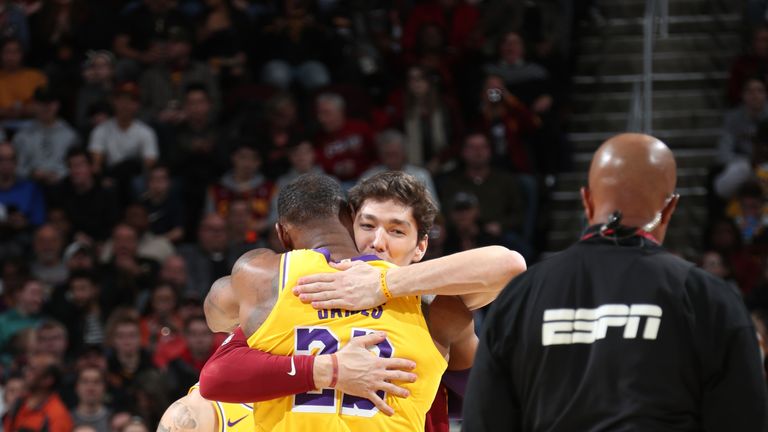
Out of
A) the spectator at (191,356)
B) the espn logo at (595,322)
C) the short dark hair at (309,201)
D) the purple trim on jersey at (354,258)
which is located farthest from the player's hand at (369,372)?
the spectator at (191,356)

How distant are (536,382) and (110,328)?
23.4ft

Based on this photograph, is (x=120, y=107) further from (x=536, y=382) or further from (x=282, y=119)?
(x=536, y=382)

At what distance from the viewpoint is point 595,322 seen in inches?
135

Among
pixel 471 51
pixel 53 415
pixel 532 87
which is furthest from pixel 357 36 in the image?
pixel 53 415

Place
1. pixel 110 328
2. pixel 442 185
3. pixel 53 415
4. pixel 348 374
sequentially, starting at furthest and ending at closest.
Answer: pixel 442 185 → pixel 110 328 → pixel 53 415 → pixel 348 374

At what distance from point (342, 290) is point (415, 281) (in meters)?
0.23

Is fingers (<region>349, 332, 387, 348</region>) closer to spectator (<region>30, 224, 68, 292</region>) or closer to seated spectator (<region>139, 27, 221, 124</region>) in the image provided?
spectator (<region>30, 224, 68, 292</region>)

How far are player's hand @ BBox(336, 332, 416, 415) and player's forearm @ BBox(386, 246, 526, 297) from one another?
20cm

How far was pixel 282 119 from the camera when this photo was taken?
12.0 metres

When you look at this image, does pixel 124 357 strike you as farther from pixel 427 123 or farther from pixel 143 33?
pixel 143 33

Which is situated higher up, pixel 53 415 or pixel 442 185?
pixel 442 185

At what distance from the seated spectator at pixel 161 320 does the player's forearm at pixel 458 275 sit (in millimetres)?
6316

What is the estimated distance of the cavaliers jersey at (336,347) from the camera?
410 cm

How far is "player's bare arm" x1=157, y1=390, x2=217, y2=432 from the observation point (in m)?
4.99
